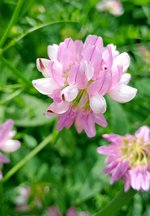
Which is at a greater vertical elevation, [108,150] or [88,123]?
[88,123]

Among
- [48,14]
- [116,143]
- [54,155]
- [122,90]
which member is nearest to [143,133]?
[116,143]

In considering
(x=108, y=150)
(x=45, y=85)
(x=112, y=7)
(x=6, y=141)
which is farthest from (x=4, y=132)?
(x=112, y=7)

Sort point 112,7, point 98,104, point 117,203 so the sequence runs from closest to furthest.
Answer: point 98,104
point 117,203
point 112,7

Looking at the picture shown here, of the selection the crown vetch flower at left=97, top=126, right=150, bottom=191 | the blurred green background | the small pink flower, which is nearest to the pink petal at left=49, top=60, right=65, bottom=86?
the crown vetch flower at left=97, top=126, right=150, bottom=191

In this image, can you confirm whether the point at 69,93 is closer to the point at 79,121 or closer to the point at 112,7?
the point at 79,121

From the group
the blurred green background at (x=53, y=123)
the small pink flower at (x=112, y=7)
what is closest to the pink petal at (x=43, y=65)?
the blurred green background at (x=53, y=123)

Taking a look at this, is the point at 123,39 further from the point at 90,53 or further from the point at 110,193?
the point at 90,53
